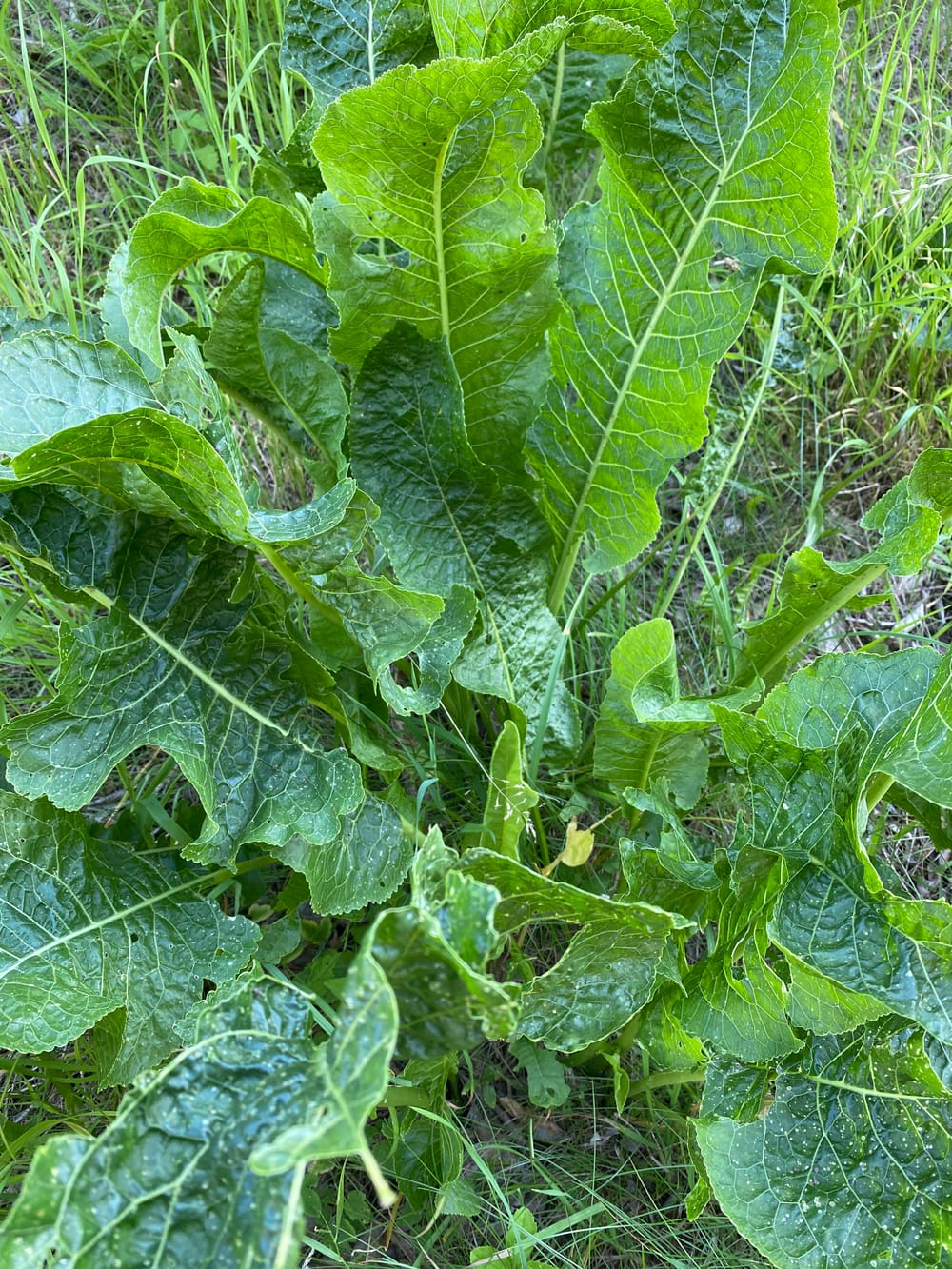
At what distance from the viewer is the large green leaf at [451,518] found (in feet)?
4.24

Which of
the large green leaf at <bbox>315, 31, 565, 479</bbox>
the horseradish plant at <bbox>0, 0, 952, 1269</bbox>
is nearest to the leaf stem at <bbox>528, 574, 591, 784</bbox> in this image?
the horseradish plant at <bbox>0, 0, 952, 1269</bbox>

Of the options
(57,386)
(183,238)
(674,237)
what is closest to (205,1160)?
(57,386)

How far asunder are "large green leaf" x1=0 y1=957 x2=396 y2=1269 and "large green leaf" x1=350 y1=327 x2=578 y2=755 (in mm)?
690

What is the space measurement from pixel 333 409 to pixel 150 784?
0.62 meters

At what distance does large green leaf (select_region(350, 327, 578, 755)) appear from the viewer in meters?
1.29

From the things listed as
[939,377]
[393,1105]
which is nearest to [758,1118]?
[393,1105]

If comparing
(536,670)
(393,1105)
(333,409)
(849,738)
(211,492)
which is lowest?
(393,1105)

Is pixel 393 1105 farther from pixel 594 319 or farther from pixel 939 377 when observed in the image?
pixel 939 377

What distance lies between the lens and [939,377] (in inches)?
76.9

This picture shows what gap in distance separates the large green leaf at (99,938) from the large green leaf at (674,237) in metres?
0.73

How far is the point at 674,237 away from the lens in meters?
1.31

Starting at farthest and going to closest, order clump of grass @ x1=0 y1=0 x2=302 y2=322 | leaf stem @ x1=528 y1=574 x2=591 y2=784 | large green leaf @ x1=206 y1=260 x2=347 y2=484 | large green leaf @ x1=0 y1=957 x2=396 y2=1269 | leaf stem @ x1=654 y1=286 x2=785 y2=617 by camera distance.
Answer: clump of grass @ x1=0 y1=0 x2=302 y2=322 < leaf stem @ x1=654 y1=286 x2=785 y2=617 < leaf stem @ x1=528 y1=574 x2=591 y2=784 < large green leaf @ x1=206 y1=260 x2=347 y2=484 < large green leaf @ x1=0 y1=957 x2=396 y2=1269

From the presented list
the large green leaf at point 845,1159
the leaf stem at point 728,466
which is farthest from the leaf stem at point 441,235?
the large green leaf at point 845,1159

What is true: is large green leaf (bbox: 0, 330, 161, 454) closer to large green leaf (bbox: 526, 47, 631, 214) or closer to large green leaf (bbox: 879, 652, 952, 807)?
large green leaf (bbox: 526, 47, 631, 214)
